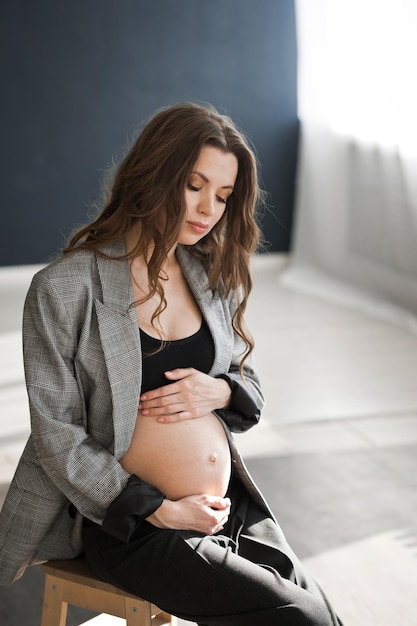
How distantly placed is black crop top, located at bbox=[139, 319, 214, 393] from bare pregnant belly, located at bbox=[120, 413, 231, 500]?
0.24 ft

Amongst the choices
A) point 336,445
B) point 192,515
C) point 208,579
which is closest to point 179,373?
point 192,515

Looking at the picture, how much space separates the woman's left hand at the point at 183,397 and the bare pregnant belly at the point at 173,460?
0.06ft

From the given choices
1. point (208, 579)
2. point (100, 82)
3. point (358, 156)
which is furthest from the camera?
point (100, 82)

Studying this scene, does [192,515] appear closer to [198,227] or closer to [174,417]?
[174,417]

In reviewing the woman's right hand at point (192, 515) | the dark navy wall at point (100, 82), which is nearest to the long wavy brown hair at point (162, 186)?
the woman's right hand at point (192, 515)

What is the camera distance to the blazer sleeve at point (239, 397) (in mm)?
1616

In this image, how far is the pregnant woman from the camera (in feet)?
4.53

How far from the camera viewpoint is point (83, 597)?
1476 millimetres

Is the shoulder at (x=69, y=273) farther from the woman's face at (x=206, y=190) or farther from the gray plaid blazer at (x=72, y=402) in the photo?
the woman's face at (x=206, y=190)

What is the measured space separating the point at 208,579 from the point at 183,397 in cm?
31

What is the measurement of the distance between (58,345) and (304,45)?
431 cm

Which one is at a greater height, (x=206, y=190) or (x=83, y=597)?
(x=206, y=190)

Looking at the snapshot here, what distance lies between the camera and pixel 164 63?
5.30 metres

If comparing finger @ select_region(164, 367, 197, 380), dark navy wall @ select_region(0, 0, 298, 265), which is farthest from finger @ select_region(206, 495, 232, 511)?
dark navy wall @ select_region(0, 0, 298, 265)
